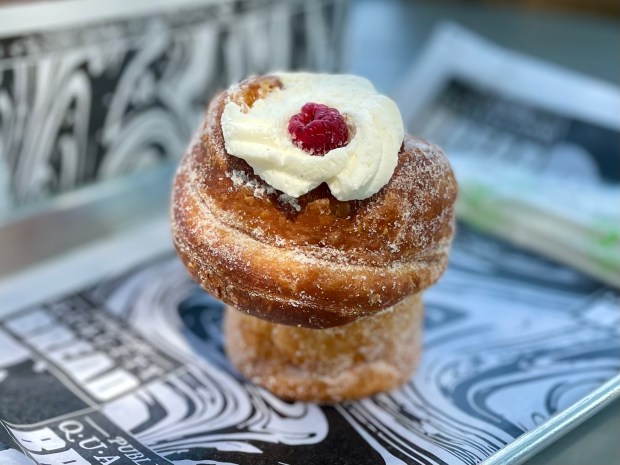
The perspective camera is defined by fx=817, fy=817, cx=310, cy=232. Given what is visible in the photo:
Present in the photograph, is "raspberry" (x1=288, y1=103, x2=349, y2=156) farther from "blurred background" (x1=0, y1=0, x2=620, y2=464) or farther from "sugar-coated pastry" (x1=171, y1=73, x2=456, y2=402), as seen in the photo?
"blurred background" (x1=0, y1=0, x2=620, y2=464)

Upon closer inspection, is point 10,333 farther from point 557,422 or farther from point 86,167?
point 557,422

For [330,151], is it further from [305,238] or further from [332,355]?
[332,355]

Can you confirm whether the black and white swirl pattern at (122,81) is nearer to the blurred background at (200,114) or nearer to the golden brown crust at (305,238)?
the blurred background at (200,114)

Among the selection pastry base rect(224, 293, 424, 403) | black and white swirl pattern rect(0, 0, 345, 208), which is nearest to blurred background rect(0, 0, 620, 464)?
black and white swirl pattern rect(0, 0, 345, 208)

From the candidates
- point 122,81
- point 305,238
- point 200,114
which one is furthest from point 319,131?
point 200,114

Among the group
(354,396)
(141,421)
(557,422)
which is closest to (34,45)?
(141,421)

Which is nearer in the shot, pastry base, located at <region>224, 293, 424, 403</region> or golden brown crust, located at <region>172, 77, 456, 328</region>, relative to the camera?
golden brown crust, located at <region>172, 77, 456, 328</region>
